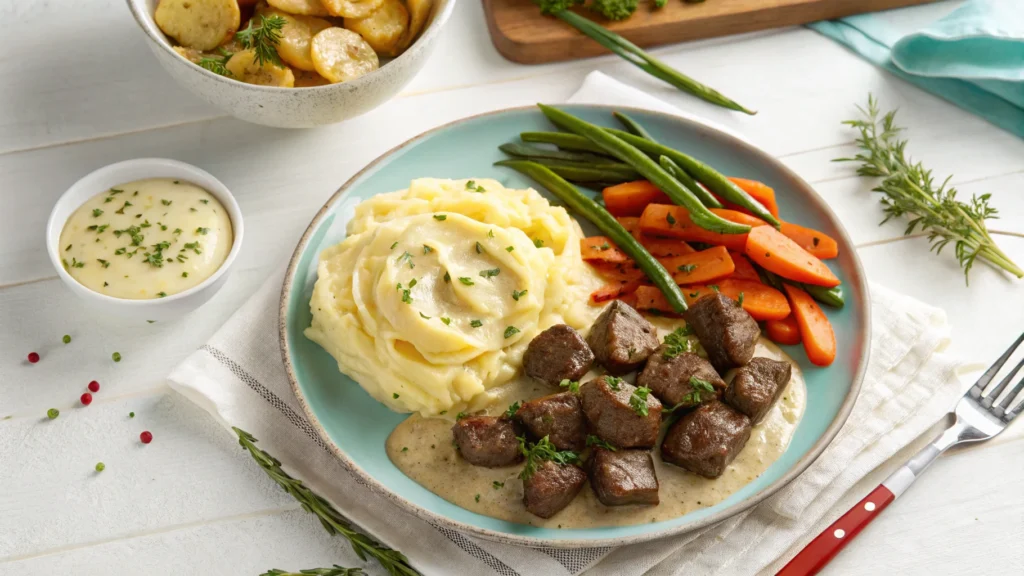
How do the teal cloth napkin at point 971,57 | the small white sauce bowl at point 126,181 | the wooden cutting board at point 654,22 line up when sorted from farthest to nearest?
the wooden cutting board at point 654,22
the teal cloth napkin at point 971,57
the small white sauce bowl at point 126,181

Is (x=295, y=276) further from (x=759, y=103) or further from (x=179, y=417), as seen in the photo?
(x=759, y=103)

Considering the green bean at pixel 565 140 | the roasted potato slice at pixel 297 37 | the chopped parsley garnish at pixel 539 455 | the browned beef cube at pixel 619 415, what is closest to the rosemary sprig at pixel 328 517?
the chopped parsley garnish at pixel 539 455

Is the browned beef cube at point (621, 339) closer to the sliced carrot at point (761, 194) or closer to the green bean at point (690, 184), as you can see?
the green bean at point (690, 184)

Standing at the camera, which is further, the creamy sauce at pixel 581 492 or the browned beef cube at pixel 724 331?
the browned beef cube at pixel 724 331

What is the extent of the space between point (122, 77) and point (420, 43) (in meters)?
2.36

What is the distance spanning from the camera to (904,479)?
14.4ft

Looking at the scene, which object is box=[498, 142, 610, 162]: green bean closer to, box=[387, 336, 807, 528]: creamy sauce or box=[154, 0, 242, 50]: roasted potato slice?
box=[387, 336, 807, 528]: creamy sauce

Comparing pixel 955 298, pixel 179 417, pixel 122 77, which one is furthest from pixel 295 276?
pixel 955 298

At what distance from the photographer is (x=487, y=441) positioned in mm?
4090

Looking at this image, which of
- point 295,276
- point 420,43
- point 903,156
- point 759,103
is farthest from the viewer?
point 759,103

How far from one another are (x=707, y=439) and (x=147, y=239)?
10.0ft

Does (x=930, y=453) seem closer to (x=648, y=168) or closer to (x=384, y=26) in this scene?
(x=648, y=168)

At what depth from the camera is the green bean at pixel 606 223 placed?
4.84 metres

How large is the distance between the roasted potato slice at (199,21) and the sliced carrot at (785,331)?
338 cm
